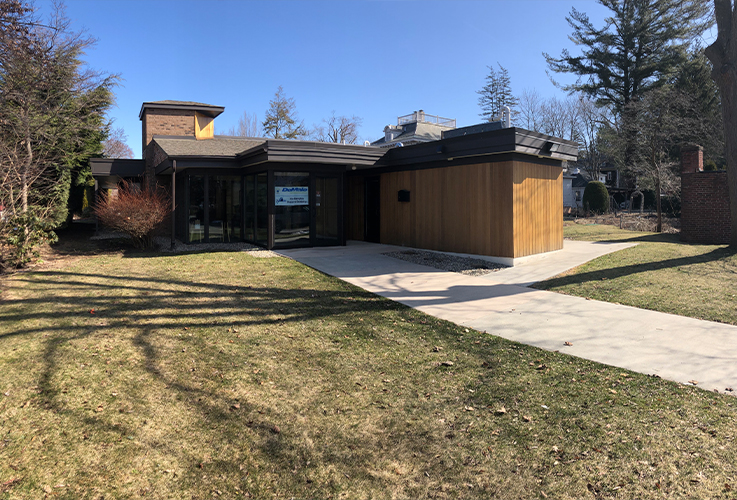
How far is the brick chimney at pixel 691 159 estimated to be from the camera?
15281 millimetres

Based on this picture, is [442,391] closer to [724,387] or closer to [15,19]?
[724,387]

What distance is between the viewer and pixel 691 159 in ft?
50.5

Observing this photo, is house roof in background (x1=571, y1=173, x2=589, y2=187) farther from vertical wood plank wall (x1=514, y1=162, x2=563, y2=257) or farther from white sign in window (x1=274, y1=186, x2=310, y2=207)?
white sign in window (x1=274, y1=186, x2=310, y2=207)

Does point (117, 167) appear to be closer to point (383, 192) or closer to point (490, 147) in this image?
point (383, 192)

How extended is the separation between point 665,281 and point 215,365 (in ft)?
27.3

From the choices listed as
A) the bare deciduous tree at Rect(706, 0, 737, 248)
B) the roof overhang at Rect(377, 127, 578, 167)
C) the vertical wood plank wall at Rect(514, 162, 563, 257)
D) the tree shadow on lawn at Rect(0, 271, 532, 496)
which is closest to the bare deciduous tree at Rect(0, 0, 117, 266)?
the tree shadow on lawn at Rect(0, 271, 532, 496)

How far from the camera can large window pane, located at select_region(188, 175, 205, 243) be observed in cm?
1459

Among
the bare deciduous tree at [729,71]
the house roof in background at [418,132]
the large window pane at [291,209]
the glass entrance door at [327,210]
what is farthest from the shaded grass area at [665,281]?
the house roof in background at [418,132]

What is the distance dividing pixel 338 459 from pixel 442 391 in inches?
55.9

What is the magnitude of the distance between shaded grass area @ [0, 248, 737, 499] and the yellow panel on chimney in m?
14.4

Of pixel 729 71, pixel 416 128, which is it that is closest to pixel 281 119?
pixel 416 128

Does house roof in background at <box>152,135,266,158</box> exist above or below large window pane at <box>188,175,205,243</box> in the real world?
above

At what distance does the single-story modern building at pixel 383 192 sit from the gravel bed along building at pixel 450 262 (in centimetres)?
35

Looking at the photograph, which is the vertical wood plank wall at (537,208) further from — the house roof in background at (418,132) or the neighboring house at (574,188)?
the neighboring house at (574,188)
